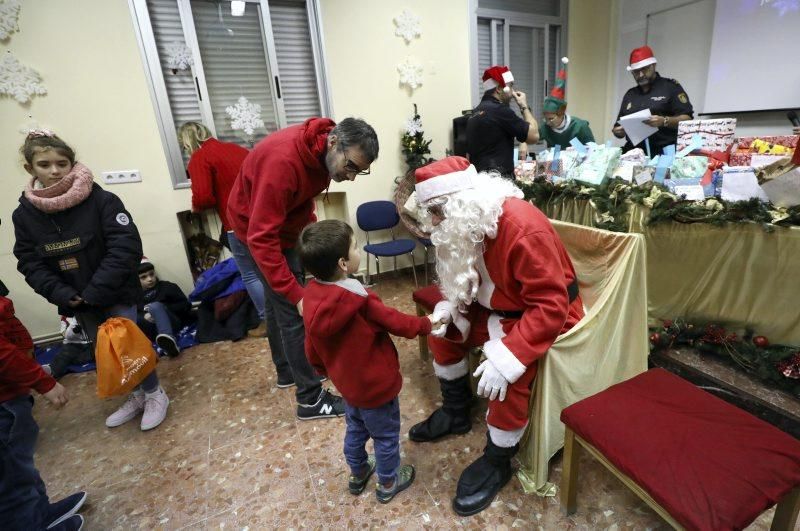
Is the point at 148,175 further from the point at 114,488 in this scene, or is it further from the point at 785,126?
the point at 785,126

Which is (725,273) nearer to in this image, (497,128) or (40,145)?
(497,128)

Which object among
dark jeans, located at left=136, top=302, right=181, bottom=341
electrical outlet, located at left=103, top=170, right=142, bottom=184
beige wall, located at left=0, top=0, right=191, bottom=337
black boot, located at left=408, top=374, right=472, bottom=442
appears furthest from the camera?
electrical outlet, located at left=103, top=170, right=142, bottom=184

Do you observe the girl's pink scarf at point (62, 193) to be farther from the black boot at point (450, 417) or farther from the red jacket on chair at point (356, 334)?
the black boot at point (450, 417)

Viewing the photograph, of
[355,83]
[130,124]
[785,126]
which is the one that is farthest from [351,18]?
[785,126]

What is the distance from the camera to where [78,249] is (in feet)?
6.03

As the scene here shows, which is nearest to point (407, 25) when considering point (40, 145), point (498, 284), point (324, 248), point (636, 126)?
point (636, 126)

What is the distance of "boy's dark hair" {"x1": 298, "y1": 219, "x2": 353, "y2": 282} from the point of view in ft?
3.80

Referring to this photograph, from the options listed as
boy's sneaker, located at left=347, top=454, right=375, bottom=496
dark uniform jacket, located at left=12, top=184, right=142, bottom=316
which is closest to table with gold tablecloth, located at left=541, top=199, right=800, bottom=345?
boy's sneaker, located at left=347, top=454, right=375, bottom=496

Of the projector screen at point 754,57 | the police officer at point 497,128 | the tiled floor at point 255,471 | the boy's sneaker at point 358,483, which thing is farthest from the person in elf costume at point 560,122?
the boy's sneaker at point 358,483

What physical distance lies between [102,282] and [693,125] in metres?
3.07

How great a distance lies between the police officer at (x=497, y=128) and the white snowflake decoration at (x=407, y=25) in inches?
44.0

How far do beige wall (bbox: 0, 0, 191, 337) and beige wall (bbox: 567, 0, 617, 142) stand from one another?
4681 millimetres

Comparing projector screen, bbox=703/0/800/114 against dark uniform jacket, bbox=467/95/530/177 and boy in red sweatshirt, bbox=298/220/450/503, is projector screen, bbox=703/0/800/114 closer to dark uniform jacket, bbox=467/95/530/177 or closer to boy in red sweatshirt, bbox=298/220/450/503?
dark uniform jacket, bbox=467/95/530/177

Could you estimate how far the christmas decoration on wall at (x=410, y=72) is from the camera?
365 centimetres
